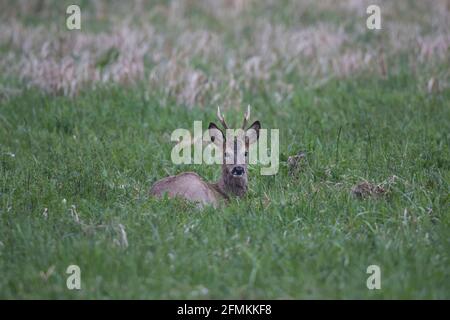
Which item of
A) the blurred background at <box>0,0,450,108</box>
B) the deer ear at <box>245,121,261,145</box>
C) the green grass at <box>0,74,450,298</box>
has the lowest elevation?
the green grass at <box>0,74,450,298</box>

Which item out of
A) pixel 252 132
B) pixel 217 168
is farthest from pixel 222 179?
pixel 217 168

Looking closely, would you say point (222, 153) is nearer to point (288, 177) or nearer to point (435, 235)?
point (288, 177)

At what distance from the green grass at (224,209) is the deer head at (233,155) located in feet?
0.57

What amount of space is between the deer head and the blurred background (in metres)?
2.44

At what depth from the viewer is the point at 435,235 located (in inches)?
253

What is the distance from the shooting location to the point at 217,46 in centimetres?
1353

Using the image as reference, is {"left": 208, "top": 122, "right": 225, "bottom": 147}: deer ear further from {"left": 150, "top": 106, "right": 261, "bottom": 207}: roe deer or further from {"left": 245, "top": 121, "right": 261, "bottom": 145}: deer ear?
{"left": 245, "top": 121, "right": 261, "bottom": 145}: deer ear

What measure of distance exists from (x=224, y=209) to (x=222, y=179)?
114 centimetres

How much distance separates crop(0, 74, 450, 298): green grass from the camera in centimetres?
569

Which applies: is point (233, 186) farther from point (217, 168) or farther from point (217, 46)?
point (217, 46)

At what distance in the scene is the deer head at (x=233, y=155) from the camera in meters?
8.08

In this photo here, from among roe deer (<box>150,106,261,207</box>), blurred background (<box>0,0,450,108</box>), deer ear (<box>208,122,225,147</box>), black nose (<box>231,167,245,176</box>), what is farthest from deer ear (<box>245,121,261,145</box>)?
blurred background (<box>0,0,450,108</box>)
